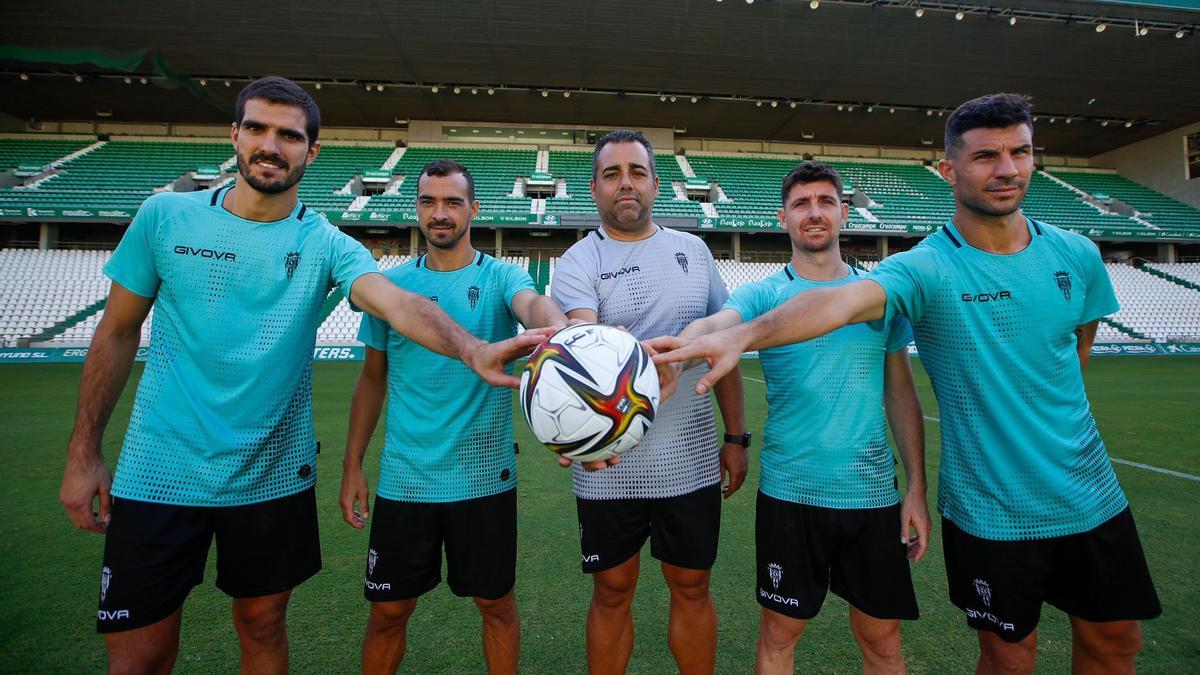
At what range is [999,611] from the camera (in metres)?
1.88

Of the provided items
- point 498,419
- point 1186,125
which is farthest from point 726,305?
point 1186,125

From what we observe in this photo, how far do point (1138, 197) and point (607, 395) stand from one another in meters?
37.2

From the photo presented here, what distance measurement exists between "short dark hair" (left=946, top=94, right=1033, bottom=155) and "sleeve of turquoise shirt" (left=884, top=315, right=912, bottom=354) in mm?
708

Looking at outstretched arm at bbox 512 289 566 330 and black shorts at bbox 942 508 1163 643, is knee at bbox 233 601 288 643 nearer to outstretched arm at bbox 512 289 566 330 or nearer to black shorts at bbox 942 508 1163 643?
outstretched arm at bbox 512 289 566 330

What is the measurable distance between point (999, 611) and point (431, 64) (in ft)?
72.8

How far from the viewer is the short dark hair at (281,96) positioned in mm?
1952

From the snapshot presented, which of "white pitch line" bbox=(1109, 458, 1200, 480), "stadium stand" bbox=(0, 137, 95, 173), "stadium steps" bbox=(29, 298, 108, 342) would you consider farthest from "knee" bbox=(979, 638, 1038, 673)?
"stadium stand" bbox=(0, 137, 95, 173)

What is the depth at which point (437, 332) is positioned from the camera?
188 cm

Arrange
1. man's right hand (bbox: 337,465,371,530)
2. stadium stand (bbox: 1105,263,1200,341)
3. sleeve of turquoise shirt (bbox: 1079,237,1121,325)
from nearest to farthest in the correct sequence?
sleeve of turquoise shirt (bbox: 1079,237,1121,325)
man's right hand (bbox: 337,465,371,530)
stadium stand (bbox: 1105,263,1200,341)

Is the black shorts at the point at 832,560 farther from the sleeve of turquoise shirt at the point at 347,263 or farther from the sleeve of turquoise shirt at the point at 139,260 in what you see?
the sleeve of turquoise shirt at the point at 139,260

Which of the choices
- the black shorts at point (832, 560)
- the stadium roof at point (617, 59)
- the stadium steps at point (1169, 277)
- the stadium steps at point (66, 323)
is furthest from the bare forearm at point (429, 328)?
the stadium steps at point (1169, 277)

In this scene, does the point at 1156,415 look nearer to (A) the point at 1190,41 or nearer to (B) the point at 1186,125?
(A) the point at 1190,41

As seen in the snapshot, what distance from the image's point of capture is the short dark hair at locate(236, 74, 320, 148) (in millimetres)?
1952

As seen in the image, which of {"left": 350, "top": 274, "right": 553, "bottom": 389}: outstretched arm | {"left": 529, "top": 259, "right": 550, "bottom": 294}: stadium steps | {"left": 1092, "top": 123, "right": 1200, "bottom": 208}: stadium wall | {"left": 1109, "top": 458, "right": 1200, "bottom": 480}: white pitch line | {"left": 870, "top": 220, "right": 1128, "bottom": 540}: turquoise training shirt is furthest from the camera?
{"left": 1092, "top": 123, "right": 1200, "bottom": 208}: stadium wall
